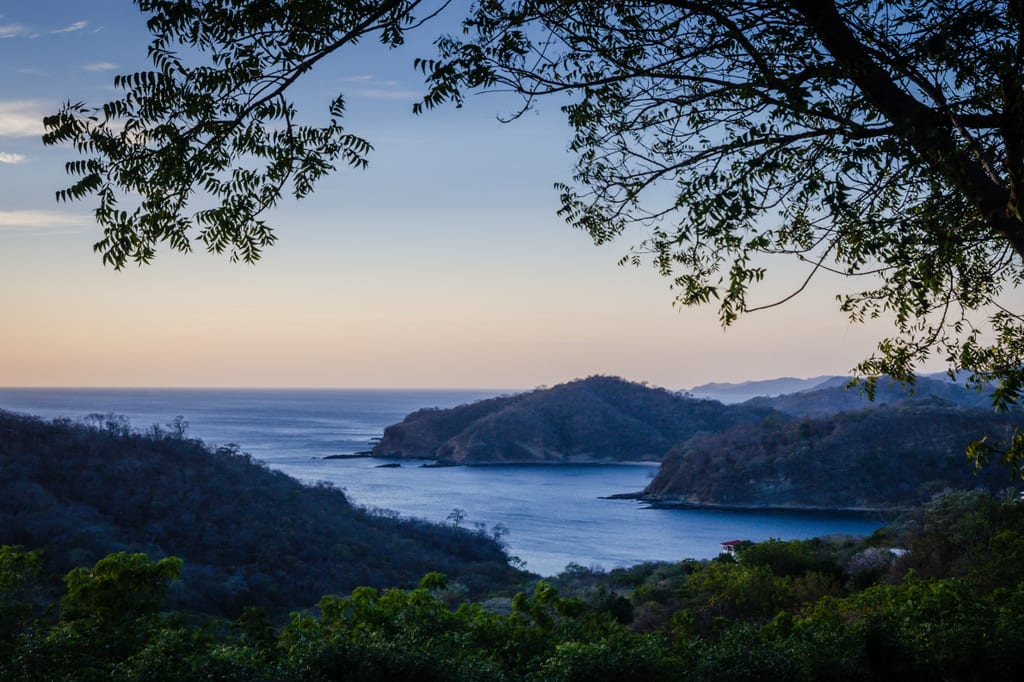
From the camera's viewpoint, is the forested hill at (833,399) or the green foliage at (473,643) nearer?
the green foliage at (473,643)

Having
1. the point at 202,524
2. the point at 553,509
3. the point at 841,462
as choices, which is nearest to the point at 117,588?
→ the point at 202,524

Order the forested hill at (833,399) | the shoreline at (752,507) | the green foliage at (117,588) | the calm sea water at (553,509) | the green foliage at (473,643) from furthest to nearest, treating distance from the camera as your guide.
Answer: the forested hill at (833,399)
the shoreline at (752,507)
the calm sea water at (553,509)
the green foliage at (117,588)
the green foliage at (473,643)

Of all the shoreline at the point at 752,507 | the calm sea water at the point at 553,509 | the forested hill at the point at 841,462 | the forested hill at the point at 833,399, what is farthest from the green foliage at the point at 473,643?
the forested hill at the point at 833,399

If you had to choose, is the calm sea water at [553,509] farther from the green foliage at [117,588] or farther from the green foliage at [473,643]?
the green foliage at [117,588]

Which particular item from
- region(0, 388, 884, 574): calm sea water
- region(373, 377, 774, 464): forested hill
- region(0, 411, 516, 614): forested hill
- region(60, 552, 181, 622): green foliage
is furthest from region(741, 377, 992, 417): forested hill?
region(60, 552, 181, 622): green foliage

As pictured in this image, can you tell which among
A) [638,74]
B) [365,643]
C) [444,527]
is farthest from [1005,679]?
[444,527]

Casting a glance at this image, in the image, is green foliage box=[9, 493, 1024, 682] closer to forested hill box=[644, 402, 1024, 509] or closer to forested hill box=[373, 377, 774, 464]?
forested hill box=[644, 402, 1024, 509]

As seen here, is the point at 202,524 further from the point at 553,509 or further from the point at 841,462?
the point at 841,462

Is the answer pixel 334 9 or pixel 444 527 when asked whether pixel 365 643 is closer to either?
pixel 334 9

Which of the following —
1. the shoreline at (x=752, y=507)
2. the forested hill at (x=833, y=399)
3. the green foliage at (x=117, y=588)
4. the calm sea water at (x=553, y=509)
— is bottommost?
the calm sea water at (x=553, y=509)
